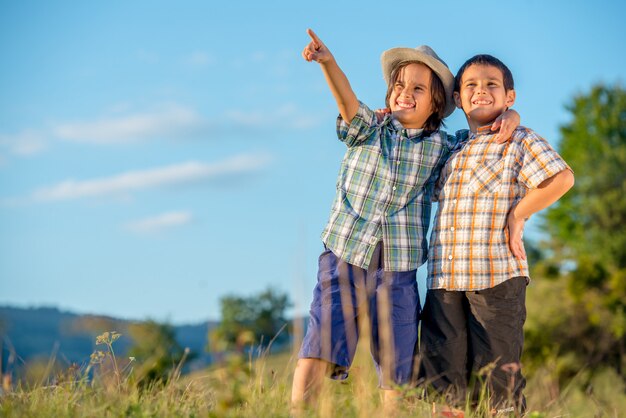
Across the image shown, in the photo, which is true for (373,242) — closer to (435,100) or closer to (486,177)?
(486,177)

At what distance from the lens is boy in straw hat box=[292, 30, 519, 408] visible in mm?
3947

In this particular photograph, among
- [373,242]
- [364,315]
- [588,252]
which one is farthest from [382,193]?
[588,252]

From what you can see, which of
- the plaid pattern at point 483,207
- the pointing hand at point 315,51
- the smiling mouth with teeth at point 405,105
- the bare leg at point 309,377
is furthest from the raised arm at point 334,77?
the bare leg at point 309,377

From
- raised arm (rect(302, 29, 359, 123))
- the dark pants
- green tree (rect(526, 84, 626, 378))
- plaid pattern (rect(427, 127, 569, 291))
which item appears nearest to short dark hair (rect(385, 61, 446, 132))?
plaid pattern (rect(427, 127, 569, 291))

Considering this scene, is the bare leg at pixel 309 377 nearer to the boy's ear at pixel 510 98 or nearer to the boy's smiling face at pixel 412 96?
the boy's smiling face at pixel 412 96

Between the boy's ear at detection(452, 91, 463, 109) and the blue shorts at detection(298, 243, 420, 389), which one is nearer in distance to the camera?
the blue shorts at detection(298, 243, 420, 389)

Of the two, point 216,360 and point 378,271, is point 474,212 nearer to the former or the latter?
point 378,271

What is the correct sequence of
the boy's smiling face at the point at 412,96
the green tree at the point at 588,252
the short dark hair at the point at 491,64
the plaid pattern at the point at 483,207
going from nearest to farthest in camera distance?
the plaid pattern at the point at 483,207 < the boy's smiling face at the point at 412,96 < the short dark hair at the point at 491,64 < the green tree at the point at 588,252

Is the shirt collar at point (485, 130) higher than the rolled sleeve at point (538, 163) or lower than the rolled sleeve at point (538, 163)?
higher

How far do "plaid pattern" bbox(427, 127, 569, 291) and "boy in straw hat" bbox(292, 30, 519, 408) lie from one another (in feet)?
0.33

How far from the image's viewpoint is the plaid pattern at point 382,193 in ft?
13.2

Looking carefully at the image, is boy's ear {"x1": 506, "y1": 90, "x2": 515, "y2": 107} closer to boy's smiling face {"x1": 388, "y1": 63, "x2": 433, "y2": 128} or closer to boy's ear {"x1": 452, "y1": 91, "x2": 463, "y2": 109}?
boy's ear {"x1": 452, "y1": 91, "x2": 463, "y2": 109}

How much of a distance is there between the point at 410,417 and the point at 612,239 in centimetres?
2423

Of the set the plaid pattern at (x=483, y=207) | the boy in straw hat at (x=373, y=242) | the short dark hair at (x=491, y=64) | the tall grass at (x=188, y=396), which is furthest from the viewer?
the short dark hair at (x=491, y=64)
